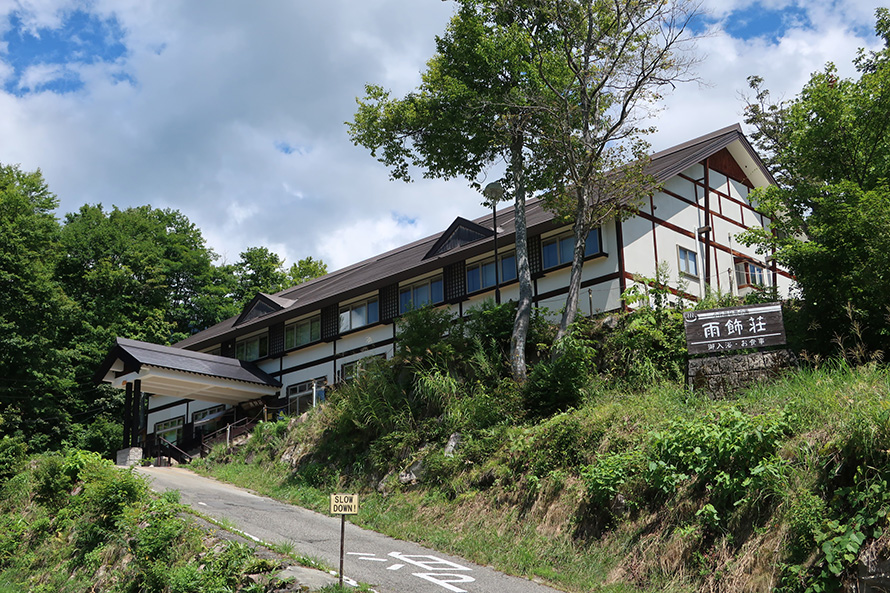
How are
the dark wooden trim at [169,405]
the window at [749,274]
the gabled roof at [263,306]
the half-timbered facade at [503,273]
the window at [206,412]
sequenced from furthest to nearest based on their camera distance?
the dark wooden trim at [169,405]
the window at [206,412]
the gabled roof at [263,306]
the window at [749,274]
the half-timbered facade at [503,273]

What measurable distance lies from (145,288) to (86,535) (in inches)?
1159

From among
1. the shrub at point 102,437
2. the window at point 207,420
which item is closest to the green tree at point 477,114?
the window at point 207,420

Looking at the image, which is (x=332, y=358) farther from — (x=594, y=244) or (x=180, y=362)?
(x=594, y=244)

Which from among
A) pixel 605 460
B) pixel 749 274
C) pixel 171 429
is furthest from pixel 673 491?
pixel 171 429

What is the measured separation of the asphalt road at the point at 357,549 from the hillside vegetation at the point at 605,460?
598mm

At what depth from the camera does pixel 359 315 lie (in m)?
29.8

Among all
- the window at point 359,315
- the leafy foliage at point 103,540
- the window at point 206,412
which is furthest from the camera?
the window at point 206,412

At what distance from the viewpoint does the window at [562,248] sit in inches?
890

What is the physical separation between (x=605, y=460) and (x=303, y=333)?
20.7m

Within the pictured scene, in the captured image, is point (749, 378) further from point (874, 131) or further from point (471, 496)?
point (874, 131)

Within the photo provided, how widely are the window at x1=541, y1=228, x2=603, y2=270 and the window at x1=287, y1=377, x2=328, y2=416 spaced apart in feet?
35.5

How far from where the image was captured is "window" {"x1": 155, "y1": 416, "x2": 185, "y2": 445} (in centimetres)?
3559

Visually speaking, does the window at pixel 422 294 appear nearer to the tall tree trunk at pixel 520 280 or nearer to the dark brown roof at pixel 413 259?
the dark brown roof at pixel 413 259

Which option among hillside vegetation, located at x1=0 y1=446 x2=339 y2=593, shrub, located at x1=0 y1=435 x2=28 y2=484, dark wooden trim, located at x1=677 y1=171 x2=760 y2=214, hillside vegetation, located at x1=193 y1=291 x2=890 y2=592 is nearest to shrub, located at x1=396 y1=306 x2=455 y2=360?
hillside vegetation, located at x1=193 y1=291 x2=890 y2=592
